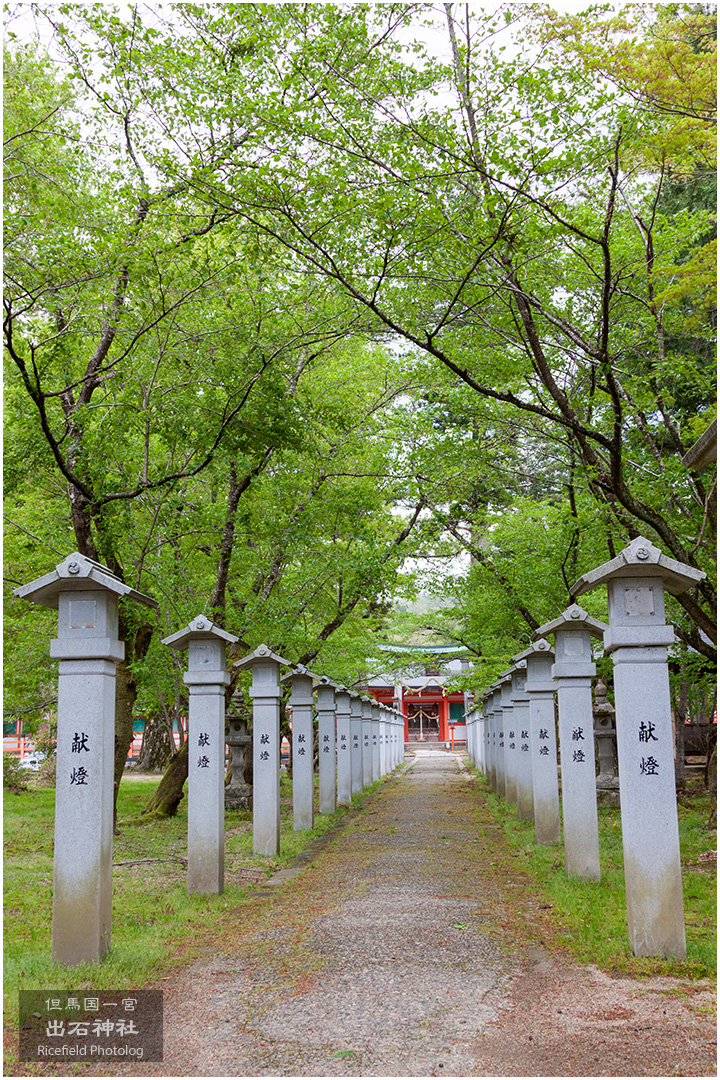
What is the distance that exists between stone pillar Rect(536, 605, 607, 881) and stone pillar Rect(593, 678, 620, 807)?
285 inches

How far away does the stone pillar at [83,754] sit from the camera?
6.24 m

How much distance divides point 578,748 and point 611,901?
165cm

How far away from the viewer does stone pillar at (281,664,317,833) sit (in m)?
14.4

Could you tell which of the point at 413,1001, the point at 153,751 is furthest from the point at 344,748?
the point at 153,751

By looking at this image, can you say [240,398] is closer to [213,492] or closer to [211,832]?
[213,492]

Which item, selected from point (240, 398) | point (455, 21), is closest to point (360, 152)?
point (455, 21)

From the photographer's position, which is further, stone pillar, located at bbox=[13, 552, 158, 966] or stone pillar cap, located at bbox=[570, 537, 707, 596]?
stone pillar cap, located at bbox=[570, 537, 707, 596]

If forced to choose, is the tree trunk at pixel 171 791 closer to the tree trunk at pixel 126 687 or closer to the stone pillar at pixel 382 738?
the tree trunk at pixel 126 687

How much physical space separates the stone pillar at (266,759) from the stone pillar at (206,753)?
2.30m

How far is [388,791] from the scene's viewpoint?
80.4ft

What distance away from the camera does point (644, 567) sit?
6.64m

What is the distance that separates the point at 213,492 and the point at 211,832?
25.9ft

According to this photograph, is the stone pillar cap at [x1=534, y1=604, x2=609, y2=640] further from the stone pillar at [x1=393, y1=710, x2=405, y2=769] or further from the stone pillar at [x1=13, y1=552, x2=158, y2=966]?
the stone pillar at [x1=393, y1=710, x2=405, y2=769]

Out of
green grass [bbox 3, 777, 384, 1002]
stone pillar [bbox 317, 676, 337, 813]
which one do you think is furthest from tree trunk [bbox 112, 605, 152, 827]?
stone pillar [bbox 317, 676, 337, 813]
